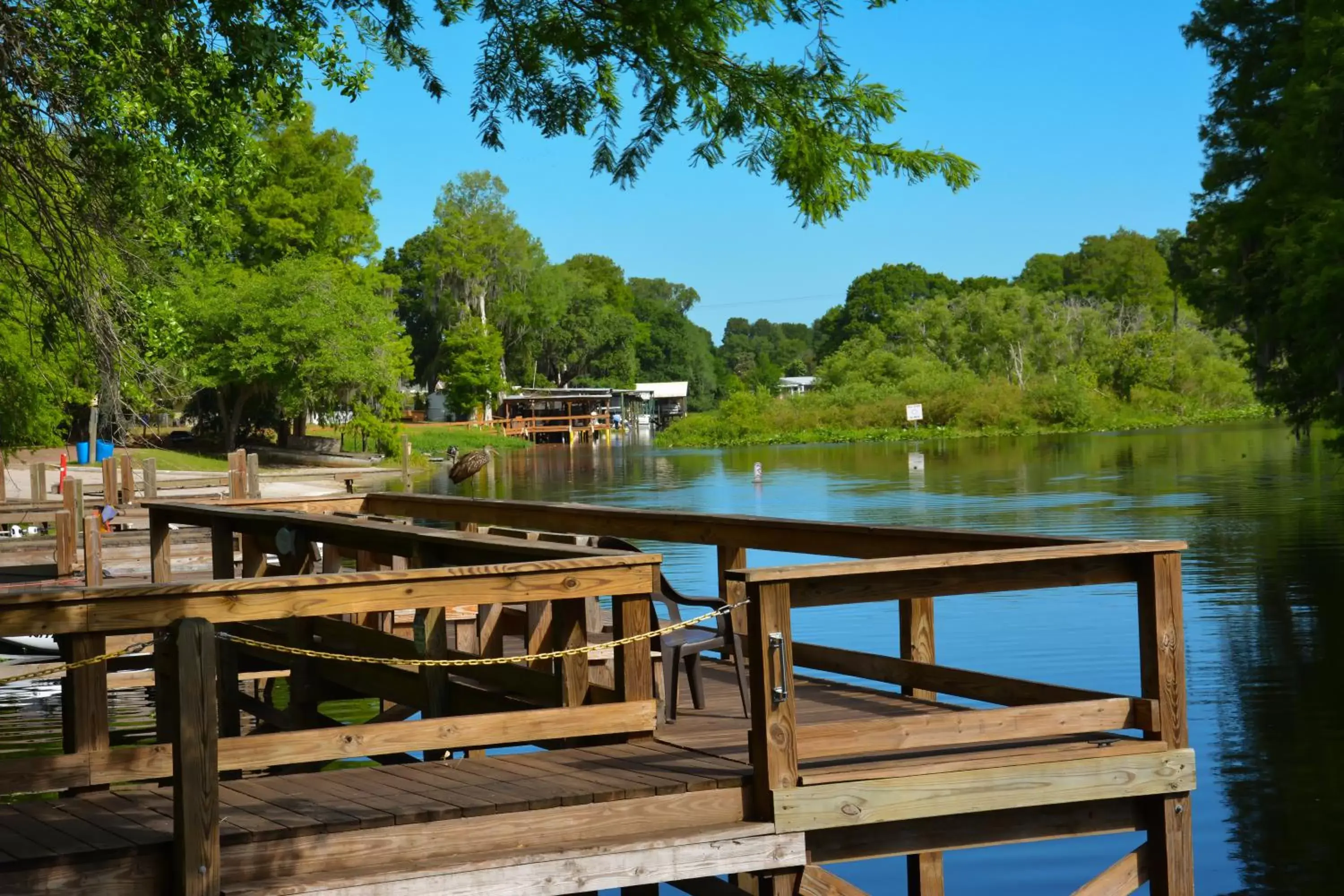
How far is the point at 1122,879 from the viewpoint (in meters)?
5.79

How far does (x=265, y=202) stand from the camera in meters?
65.7

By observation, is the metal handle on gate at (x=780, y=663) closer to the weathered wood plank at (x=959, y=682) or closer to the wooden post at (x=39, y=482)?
the weathered wood plank at (x=959, y=682)

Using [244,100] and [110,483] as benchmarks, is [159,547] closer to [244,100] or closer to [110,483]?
[244,100]

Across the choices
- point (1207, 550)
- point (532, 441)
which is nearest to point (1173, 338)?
point (532, 441)

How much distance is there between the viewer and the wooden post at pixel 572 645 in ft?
19.9

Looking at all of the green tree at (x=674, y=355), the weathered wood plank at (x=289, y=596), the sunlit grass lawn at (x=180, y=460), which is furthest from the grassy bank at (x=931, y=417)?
the weathered wood plank at (x=289, y=596)

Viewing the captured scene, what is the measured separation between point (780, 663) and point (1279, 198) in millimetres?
28904

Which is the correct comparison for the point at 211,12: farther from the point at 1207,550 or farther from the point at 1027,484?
the point at 1027,484

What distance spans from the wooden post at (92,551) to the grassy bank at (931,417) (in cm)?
6985

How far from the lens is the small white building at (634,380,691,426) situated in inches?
5453

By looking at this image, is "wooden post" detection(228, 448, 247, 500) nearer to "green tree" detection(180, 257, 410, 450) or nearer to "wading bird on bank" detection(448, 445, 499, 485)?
"wading bird on bank" detection(448, 445, 499, 485)

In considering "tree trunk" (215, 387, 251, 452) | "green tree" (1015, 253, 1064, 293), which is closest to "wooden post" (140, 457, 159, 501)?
"tree trunk" (215, 387, 251, 452)

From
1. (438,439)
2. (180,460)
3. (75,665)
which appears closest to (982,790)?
(75,665)

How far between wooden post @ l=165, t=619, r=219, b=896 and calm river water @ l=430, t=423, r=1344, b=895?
5.58 metres
